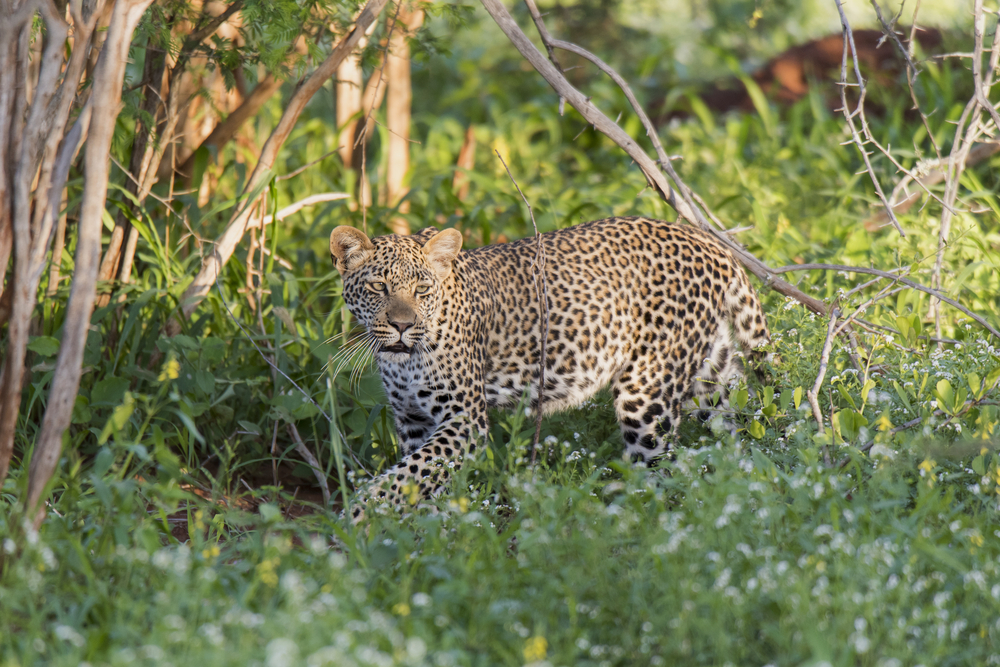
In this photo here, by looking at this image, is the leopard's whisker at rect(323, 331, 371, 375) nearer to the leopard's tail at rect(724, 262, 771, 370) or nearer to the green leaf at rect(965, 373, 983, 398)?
the leopard's tail at rect(724, 262, 771, 370)

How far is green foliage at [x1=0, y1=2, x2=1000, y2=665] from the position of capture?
2.93 meters

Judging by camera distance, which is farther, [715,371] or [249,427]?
[715,371]

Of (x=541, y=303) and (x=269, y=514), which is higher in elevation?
(x=541, y=303)

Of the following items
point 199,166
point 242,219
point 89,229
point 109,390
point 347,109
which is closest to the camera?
point 89,229

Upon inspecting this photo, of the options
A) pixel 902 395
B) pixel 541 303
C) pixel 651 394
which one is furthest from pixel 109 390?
pixel 902 395

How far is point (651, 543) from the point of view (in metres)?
3.19

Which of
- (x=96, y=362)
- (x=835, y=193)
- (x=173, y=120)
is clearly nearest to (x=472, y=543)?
(x=96, y=362)

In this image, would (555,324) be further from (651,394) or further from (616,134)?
(616,134)

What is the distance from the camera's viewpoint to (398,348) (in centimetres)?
482

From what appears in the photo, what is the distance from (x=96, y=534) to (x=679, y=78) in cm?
902

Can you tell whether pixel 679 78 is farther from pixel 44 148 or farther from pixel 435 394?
pixel 44 148

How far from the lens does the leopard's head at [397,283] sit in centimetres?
475

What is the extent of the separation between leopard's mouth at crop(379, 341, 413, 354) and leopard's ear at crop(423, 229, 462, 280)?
1.25ft

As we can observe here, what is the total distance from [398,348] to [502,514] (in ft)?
3.07
